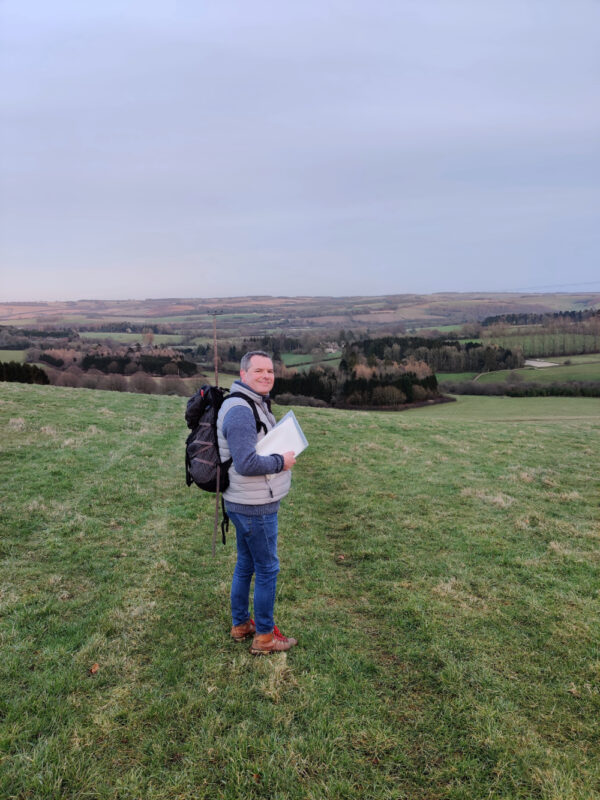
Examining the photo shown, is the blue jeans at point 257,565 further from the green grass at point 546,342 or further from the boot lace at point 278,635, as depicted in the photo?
the green grass at point 546,342

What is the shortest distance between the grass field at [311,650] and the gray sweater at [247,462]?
1.84 meters

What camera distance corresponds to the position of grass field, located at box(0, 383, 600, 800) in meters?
3.47

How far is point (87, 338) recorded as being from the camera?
227ft

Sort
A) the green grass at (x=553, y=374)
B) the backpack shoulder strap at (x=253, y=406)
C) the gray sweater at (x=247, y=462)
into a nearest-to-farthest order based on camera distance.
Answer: the gray sweater at (x=247, y=462), the backpack shoulder strap at (x=253, y=406), the green grass at (x=553, y=374)

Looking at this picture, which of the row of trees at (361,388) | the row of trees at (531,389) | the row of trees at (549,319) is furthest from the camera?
the row of trees at (549,319)

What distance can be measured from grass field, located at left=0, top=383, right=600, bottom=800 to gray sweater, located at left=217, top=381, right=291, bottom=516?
1.84 m

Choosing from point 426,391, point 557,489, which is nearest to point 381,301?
point 426,391

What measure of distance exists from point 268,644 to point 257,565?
101cm

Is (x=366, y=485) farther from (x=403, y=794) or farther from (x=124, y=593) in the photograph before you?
(x=403, y=794)

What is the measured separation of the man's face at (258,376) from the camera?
4512 mm

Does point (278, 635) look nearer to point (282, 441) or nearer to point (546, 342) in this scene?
point (282, 441)

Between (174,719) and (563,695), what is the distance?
3911 millimetres

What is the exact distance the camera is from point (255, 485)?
441 centimetres

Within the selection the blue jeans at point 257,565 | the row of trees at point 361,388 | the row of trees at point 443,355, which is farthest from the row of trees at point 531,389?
the blue jeans at point 257,565
